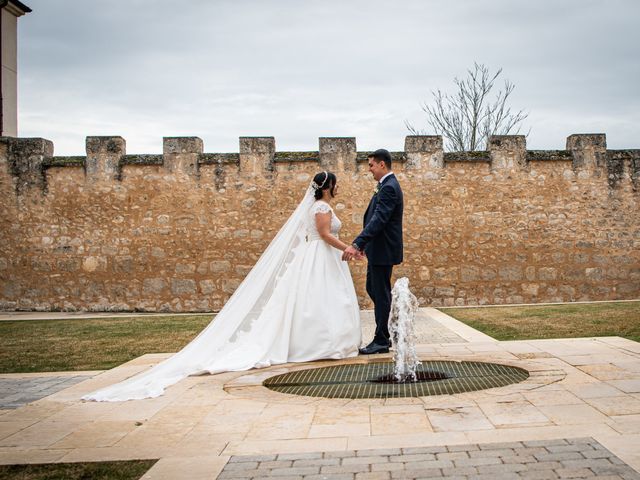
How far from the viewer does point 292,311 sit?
6.32 meters

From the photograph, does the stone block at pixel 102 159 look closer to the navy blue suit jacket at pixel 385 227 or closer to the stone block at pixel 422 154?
the stone block at pixel 422 154

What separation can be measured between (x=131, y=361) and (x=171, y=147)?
699 cm

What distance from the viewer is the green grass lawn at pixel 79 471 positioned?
3.05 m

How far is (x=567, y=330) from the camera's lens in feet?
25.2

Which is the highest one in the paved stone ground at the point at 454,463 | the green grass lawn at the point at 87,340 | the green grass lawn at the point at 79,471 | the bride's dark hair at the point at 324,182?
the bride's dark hair at the point at 324,182

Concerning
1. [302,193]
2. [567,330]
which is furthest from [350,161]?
[567,330]

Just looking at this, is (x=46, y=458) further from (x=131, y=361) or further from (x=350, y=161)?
(x=350, y=161)

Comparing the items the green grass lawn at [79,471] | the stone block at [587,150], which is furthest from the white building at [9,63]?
the green grass lawn at [79,471]

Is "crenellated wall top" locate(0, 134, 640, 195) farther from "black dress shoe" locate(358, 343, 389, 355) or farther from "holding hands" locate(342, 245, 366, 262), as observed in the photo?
"black dress shoe" locate(358, 343, 389, 355)

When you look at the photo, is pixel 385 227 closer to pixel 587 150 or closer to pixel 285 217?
pixel 285 217

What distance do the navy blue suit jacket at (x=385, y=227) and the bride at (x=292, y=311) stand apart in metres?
0.31

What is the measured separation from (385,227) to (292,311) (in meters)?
1.25

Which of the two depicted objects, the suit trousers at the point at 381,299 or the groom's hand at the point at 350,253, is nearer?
the groom's hand at the point at 350,253

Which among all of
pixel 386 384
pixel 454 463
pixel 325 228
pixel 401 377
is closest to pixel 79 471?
pixel 454 463
